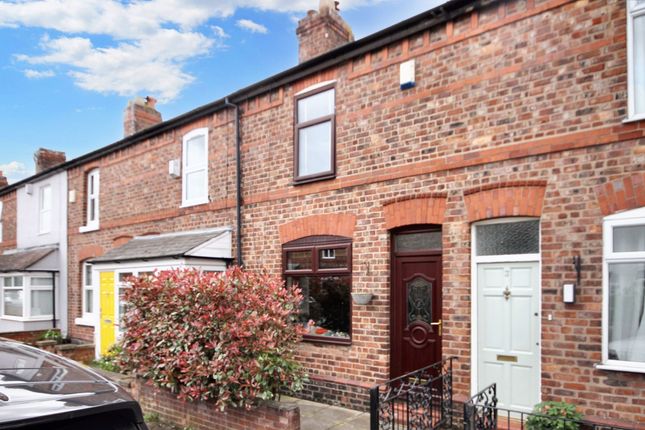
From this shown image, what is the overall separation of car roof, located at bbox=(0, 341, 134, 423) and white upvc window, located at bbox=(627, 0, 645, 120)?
5493 mm

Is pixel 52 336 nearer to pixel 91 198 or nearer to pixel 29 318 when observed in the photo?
pixel 29 318

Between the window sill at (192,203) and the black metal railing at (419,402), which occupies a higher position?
the window sill at (192,203)

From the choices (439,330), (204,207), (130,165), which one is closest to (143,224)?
(130,165)

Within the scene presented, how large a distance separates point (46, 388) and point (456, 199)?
17.7 feet

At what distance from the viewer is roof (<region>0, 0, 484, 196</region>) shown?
254 inches

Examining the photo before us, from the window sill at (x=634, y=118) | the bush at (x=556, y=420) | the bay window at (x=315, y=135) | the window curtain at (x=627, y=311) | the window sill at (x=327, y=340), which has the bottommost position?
the bush at (x=556, y=420)

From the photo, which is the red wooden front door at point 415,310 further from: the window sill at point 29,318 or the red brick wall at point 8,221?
the red brick wall at point 8,221

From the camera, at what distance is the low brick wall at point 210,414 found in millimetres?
5422

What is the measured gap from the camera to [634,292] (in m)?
5.05

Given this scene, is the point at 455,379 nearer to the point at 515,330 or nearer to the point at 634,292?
the point at 515,330

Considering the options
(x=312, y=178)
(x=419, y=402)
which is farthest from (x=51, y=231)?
(x=419, y=402)

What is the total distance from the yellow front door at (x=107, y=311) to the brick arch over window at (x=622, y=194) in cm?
973

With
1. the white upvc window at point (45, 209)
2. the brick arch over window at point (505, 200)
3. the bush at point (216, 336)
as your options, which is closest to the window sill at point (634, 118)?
the brick arch over window at point (505, 200)

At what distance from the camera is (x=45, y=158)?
17.8 metres
